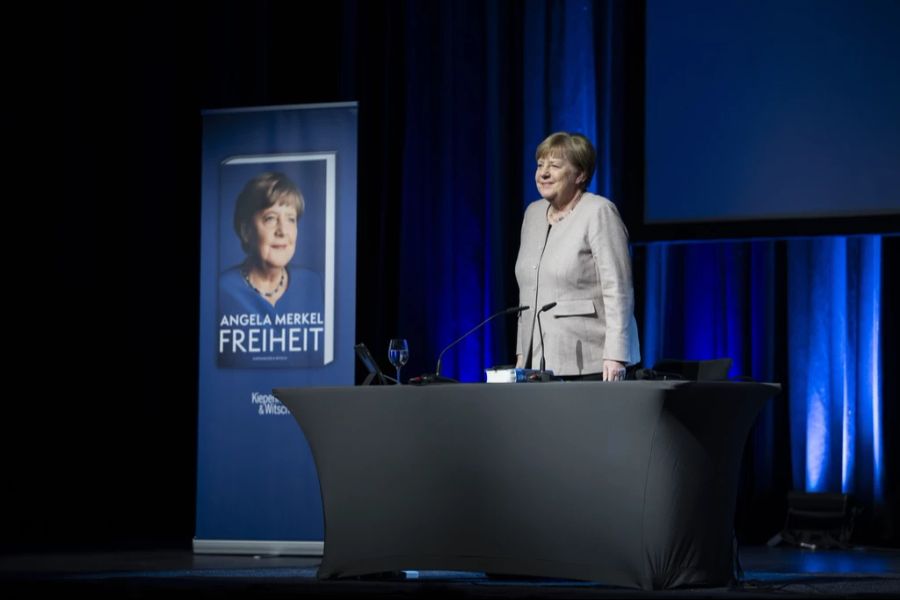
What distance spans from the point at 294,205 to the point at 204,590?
2380mm

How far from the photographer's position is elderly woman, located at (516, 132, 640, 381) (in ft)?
11.7

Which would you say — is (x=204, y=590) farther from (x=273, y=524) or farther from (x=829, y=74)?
(x=829, y=74)

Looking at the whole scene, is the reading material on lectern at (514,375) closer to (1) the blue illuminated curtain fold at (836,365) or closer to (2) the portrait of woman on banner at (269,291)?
(2) the portrait of woman on banner at (269,291)

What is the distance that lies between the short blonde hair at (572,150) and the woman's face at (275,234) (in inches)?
74.9

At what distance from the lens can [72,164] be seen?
6.49 meters

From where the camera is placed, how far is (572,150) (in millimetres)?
3627

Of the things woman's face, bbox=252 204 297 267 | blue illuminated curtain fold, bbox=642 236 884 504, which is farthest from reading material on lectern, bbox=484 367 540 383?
blue illuminated curtain fold, bbox=642 236 884 504

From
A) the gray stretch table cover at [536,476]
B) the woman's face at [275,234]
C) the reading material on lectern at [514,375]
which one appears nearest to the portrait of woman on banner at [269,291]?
the woman's face at [275,234]

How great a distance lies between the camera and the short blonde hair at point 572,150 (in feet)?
11.9

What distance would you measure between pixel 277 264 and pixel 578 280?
2018 mm

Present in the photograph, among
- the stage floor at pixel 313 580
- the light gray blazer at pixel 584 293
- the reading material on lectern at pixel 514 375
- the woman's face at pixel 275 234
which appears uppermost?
the woman's face at pixel 275 234

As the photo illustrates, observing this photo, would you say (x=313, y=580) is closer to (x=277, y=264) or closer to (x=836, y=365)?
(x=277, y=264)

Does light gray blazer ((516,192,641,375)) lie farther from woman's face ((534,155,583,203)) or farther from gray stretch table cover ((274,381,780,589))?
gray stretch table cover ((274,381,780,589))

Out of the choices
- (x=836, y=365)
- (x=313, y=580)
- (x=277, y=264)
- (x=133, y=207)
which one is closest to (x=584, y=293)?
(x=313, y=580)
